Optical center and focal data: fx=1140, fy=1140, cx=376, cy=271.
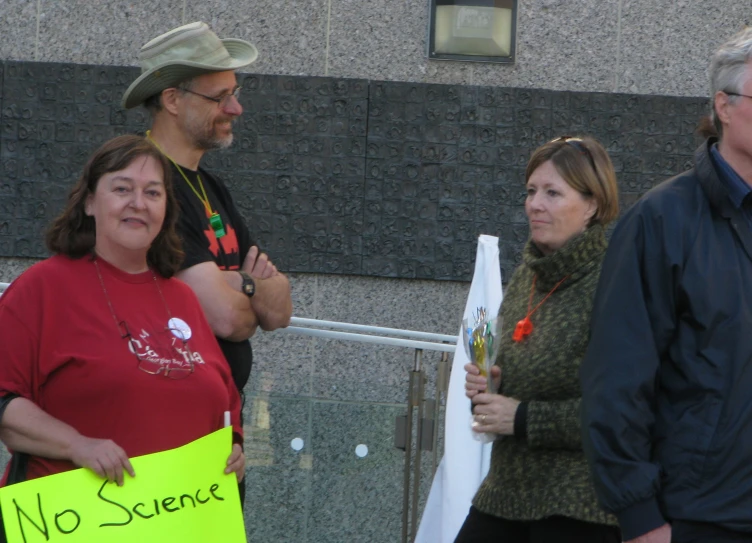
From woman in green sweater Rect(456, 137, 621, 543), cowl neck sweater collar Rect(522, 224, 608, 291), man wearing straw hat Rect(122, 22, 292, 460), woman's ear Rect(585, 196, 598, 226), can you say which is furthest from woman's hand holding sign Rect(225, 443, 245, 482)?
woman's ear Rect(585, 196, 598, 226)

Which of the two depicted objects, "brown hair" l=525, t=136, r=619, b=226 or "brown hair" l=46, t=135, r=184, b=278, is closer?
"brown hair" l=46, t=135, r=184, b=278

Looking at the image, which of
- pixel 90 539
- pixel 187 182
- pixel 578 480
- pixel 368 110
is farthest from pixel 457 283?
pixel 90 539

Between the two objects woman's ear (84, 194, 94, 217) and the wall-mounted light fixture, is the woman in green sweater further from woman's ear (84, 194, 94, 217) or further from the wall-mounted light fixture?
the wall-mounted light fixture

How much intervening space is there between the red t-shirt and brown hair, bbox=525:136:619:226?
3.64 feet

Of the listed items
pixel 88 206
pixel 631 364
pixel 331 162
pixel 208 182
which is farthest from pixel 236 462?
pixel 331 162

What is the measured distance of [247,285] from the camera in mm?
3305

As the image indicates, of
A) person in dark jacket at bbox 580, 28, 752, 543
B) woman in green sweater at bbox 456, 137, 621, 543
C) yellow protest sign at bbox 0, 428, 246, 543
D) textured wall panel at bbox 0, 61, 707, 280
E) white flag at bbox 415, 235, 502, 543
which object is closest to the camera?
person in dark jacket at bbox 580, 28, 752, 543

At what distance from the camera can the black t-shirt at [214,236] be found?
10.7 ft

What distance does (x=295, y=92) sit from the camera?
17.4ft

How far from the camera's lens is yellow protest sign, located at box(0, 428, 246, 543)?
2.41 m

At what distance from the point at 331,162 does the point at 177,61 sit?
1.92m

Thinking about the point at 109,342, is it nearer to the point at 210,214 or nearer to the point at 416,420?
the point at 210,214

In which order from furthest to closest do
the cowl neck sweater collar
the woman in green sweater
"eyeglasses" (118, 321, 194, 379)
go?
the cowl neck sweater collar
the woman in green sweater
"eyeglasses" (118, 321, 194, 379)

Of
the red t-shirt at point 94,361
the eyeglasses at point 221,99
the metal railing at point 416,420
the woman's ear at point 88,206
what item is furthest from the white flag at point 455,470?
the woman's ear at point 88,206
